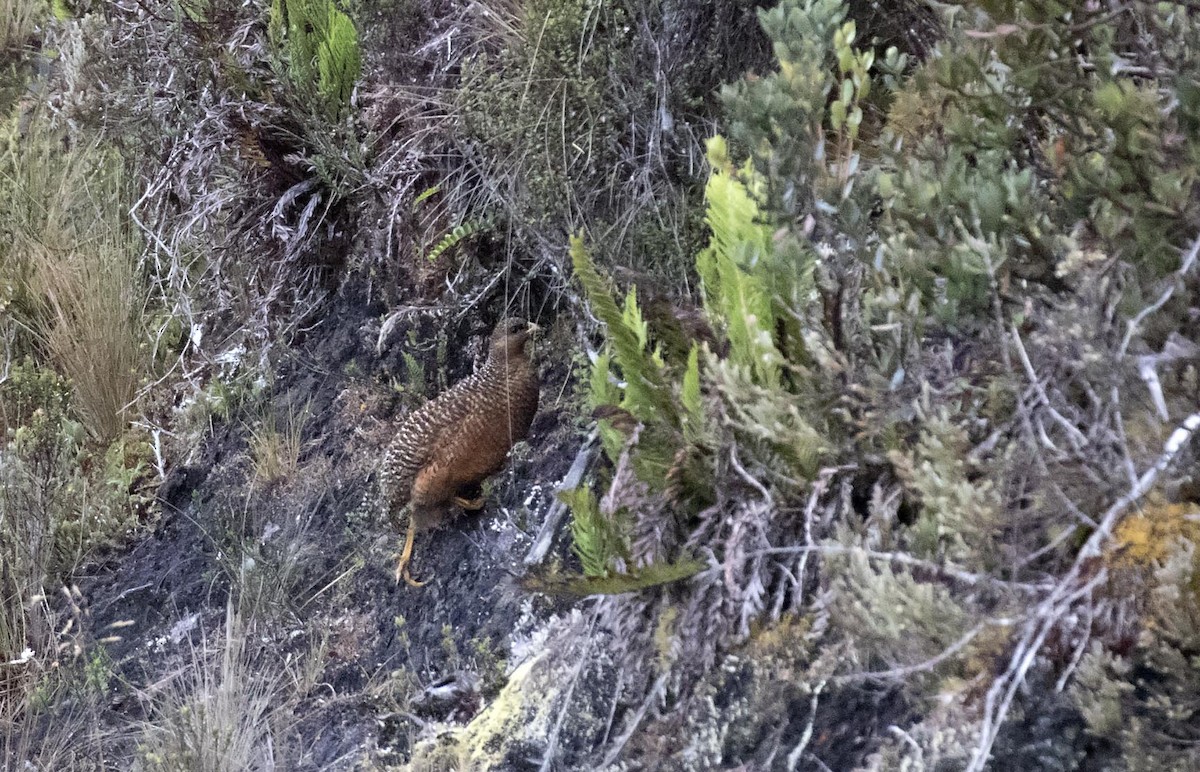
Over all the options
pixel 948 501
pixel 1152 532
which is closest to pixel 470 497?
pixel 948 501

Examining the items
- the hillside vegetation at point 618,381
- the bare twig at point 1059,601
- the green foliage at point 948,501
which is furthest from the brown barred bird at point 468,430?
the bare twig at point 1059,601

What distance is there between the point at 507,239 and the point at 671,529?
64.3 inches

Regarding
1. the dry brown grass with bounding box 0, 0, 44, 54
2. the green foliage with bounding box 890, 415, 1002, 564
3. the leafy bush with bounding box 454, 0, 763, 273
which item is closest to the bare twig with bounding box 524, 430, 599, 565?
the leafy bush with bounding box 454, 0, 763, 273

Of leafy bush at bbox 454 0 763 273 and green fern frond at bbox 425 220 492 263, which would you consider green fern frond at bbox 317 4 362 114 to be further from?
green fern frond at bbox 425 220 492 263

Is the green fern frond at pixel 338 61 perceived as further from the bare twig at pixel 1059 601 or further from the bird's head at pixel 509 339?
the bare twig at pixel 1059 601

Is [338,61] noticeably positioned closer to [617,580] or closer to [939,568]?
[617,580]

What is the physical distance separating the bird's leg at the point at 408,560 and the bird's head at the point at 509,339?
0.67m

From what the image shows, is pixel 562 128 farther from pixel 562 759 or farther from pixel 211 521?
pixel 211 521

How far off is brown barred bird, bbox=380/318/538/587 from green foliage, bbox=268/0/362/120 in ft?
4.74

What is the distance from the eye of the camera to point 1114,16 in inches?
63.1

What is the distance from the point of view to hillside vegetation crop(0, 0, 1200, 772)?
1.57m

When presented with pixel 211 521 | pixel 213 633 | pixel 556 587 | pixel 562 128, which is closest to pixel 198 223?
pixel 211 521

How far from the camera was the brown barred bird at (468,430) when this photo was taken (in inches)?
131

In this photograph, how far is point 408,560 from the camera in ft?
11.7
